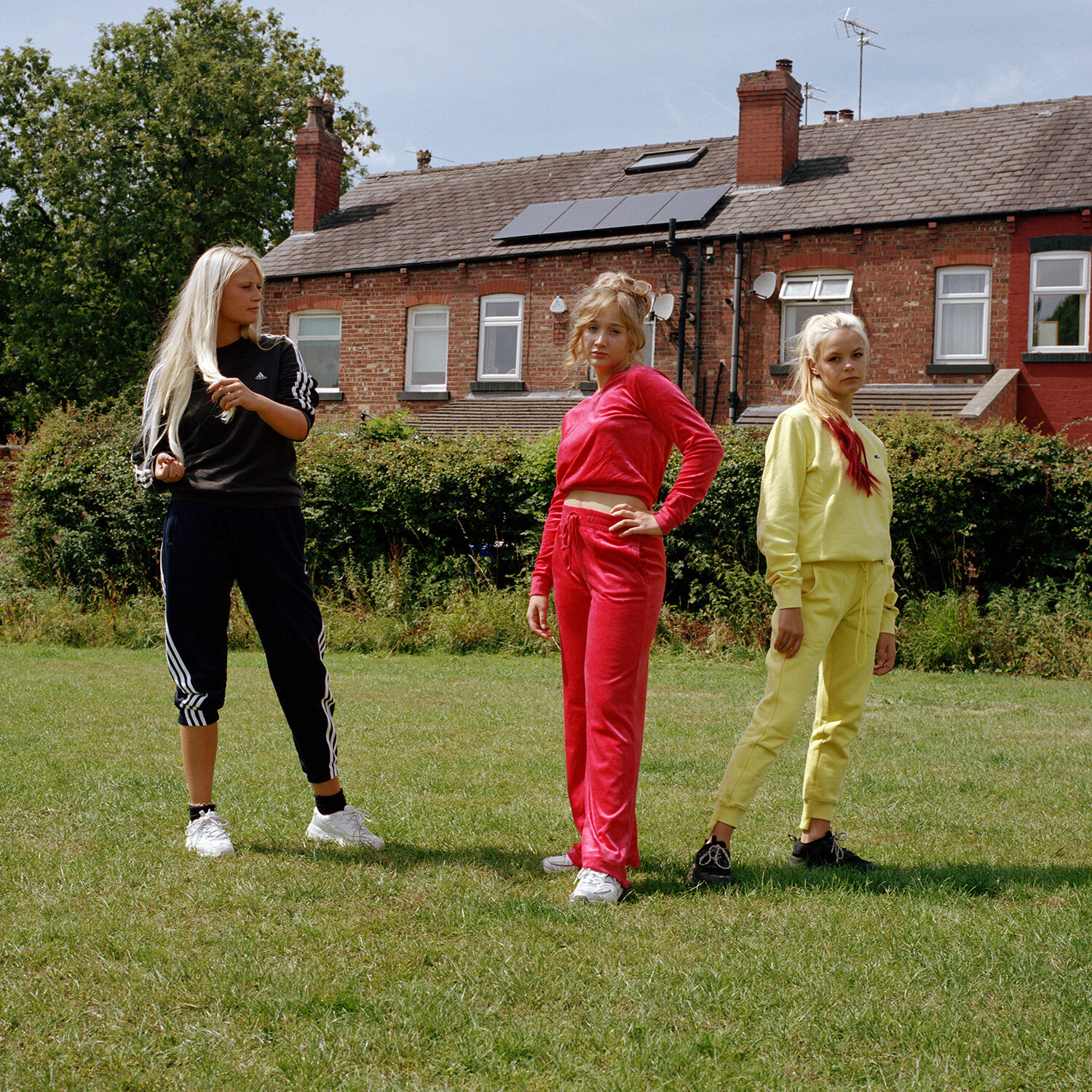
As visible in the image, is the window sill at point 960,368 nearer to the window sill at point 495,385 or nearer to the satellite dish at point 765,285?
the satellite dish at point 765,285

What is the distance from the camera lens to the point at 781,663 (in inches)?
166

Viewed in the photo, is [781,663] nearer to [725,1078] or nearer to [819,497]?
[819,497]

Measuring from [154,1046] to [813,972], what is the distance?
1757 mm

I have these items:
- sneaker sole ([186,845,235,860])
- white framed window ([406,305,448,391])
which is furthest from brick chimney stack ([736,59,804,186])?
sneaker sole ([186,845,235,860])

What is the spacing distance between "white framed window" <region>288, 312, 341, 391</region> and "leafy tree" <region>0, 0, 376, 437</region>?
9373 mm

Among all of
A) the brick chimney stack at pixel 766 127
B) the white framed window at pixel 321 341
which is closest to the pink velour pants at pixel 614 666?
the brick chimney stack at pixel 766 127

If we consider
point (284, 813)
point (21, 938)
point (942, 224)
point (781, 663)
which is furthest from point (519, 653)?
point (942, 224)

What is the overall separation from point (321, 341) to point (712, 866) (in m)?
22.7

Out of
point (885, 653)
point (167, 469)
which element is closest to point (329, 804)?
point (167, 469)

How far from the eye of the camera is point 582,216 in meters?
22.9

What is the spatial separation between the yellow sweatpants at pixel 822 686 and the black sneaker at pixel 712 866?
0.37 ft

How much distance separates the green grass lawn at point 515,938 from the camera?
268cm

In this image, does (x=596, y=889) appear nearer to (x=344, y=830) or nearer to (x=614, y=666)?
(x=614, y=666)

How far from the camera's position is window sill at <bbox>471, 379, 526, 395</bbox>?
22.8 metres
